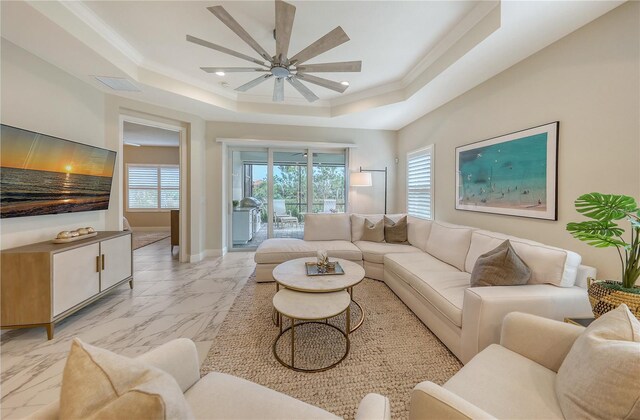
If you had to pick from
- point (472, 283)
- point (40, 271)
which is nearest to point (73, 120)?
point (40, 271)

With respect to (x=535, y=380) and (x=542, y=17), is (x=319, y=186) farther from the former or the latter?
(x=535, y=380)

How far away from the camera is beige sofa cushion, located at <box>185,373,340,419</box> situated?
0.90 m

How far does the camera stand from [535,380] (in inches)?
42.9

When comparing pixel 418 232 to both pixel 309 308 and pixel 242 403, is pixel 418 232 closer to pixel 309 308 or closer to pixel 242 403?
pixel 309 308

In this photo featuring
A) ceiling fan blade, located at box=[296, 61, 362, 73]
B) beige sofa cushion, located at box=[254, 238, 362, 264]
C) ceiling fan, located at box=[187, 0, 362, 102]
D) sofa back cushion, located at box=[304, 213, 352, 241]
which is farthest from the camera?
sofa back cushion, located at box=[304, 213, 352, 241]

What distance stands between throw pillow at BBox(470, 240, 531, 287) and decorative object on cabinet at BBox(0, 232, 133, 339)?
143 inches

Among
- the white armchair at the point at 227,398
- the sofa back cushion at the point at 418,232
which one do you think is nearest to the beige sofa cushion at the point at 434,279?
the sofa back cushion at the point at 418,232

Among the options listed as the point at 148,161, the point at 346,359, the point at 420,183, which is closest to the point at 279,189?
the point at 420,183

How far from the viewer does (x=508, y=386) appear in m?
1.06

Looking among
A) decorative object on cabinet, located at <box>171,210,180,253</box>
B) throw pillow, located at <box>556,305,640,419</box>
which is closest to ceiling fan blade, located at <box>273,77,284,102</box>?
throw pillow, located at <box>556,305,640,419</box>

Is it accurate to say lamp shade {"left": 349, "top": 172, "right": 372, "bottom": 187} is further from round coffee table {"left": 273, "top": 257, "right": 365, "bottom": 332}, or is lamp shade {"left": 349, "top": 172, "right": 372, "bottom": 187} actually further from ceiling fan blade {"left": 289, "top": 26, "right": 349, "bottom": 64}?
ceiling fan blade {"left": 289, "top": 26, "right": 349, "bottom": 64}

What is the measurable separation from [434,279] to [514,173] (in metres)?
1.46

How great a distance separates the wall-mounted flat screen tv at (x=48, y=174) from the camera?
210cm

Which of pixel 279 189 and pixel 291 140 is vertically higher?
pixel 291 140
